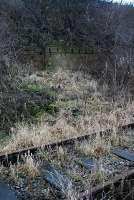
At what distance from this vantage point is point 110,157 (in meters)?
5.52

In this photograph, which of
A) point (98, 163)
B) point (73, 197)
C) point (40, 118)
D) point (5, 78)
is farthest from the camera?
point (5, 78)

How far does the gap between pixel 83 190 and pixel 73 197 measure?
0.33 metres

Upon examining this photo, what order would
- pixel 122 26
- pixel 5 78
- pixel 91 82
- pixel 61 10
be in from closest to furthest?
1. pixel 5 78
2. pixel 91 82
3. pixel 61 10
4. pixel 122 26

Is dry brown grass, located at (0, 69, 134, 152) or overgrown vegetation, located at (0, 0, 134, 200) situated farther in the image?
dry brown grass, located at (0, 69, 134, 152)

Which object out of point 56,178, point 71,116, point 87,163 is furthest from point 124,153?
point 71,116

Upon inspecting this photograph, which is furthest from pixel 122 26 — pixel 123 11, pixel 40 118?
pixel 40 118

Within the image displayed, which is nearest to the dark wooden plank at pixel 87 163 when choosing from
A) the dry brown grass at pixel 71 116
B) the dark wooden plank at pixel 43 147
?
the dark wooden plank at pixel 43 147

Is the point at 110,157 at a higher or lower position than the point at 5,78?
lower

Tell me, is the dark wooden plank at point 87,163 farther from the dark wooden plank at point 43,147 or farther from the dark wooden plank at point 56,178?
the dark wooden plank at point 43,147

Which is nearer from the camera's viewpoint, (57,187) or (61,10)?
(57,187)

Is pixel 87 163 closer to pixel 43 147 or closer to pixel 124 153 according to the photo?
pixel 43 147

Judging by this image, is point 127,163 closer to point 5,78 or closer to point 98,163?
point 98,163

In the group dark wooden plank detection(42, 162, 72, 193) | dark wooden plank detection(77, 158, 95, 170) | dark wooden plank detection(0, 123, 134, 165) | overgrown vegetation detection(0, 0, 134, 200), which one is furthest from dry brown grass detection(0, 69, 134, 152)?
dark wooden plank detection(42, 162, 72, 193)

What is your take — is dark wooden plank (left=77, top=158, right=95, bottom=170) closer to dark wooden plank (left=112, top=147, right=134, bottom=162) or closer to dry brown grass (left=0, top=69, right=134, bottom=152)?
dark wooden plank (left=112, top=147, right=134, bottom=162)
